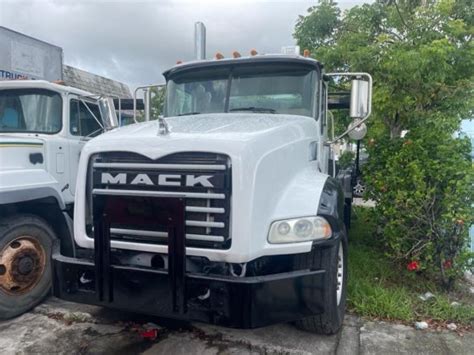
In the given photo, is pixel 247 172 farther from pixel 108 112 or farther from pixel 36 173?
pixel 108 112

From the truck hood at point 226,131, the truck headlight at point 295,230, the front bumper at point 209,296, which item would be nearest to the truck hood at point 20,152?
the truck hood at point 226,131

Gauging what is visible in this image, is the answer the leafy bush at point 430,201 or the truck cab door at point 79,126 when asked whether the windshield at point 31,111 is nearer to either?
the truck cab door at point 79,126

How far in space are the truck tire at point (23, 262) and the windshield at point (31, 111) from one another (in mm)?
1247

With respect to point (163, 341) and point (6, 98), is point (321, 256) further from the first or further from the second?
point (6, 98)

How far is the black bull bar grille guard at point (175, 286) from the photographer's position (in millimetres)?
2629

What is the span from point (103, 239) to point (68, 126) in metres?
2.61

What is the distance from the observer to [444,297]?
4359 millimetres

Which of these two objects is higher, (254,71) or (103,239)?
(254,71)

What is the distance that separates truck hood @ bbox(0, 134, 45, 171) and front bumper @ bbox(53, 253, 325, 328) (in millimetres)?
1773

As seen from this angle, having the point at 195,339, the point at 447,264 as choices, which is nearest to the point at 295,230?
the point at 195,339

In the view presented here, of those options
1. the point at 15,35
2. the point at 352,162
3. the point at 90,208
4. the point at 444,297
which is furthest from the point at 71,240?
the point at 352,162

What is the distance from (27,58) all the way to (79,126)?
4.02 m

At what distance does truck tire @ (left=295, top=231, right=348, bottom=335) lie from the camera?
2951 mm

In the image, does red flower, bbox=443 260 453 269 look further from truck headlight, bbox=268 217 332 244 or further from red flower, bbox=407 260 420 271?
truck headlight, bbox=268 217 332 244
